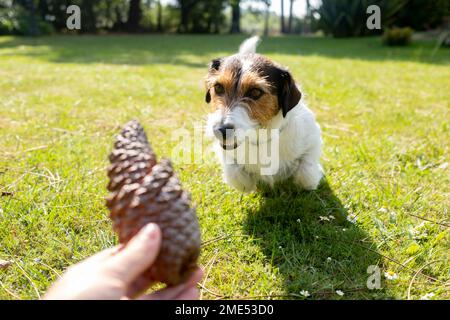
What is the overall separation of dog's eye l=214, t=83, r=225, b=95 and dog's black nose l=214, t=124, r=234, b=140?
19.7 inches

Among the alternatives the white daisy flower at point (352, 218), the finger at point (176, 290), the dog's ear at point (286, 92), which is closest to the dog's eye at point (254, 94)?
the dog's ear at point (286, 92)

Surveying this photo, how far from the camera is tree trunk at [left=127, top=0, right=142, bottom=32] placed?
3588 cm

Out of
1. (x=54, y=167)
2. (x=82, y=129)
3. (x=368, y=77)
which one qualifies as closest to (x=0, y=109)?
(x=82, y=129)

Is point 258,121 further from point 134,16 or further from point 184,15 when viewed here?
point 184,15

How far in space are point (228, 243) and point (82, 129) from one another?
329cm

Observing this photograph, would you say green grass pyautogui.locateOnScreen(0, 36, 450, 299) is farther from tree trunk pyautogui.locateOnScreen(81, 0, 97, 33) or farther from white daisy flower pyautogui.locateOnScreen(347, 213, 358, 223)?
tree trunk pyautogui.locateOnScreen(81, 0, 97, 33)

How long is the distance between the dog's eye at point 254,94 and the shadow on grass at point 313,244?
2.84ft

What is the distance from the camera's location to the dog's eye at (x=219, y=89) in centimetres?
332

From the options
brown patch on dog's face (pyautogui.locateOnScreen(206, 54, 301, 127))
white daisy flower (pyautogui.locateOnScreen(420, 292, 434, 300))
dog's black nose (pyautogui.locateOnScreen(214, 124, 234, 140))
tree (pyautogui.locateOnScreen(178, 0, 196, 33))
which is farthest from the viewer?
tree (pyautogui.locateOnScreen(178, 0, 196, 33))

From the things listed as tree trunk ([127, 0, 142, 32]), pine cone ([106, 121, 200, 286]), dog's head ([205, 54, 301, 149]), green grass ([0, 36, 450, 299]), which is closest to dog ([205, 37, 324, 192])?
dog's head ([205, 54, 301, 149])

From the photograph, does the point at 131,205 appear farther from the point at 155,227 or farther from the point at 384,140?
the point at 384,140

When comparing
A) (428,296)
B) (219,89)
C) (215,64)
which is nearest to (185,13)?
(215,64)

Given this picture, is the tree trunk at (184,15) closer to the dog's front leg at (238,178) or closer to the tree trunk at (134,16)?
the tree trunk at (134,16)

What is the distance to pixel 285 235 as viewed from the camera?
291 cm
